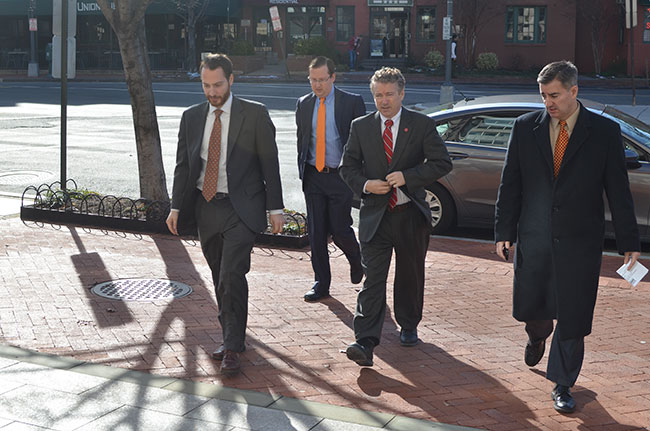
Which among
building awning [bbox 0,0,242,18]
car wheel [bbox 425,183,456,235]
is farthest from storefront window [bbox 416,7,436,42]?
car wheel [bbox 425,183,456,235]

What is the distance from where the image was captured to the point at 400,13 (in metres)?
44.8

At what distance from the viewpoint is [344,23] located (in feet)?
149

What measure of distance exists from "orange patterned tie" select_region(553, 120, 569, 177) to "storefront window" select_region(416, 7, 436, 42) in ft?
132

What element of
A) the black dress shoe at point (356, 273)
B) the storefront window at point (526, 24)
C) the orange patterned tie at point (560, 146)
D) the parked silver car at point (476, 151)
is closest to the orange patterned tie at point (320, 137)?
the black dress shoe at point (356, 273)

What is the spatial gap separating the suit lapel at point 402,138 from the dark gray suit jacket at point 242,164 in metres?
0.76

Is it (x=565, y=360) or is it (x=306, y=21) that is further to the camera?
(x=306, y=21)

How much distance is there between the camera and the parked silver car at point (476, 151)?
973 centimetres

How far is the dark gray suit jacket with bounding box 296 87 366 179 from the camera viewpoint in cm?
736

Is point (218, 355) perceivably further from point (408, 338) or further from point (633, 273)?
point (633, 273)

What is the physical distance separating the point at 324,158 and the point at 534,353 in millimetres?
2504

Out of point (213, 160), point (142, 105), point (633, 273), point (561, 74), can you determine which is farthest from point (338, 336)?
point (142, 105)

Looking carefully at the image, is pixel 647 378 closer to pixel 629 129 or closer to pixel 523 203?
pixel 523 203

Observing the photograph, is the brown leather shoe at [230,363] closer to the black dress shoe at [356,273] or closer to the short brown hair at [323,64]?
the black dress shoe at [356,273]

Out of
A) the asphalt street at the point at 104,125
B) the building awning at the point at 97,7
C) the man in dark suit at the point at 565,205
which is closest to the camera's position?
the man in dark suit at the point at 565,205
